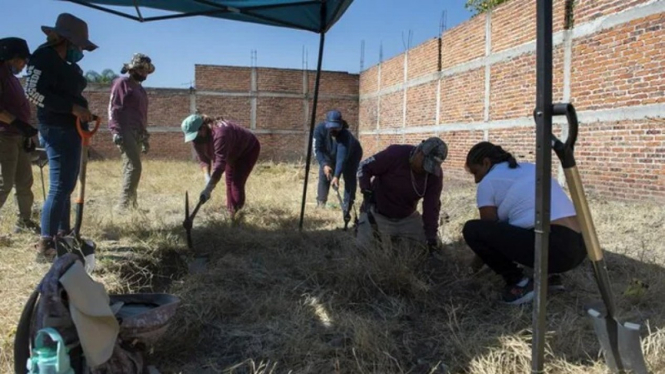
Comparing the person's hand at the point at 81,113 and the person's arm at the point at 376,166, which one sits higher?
the person's hand at the point at 81,113

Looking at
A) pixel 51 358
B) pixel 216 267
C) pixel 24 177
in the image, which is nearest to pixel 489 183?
pixel 216 267

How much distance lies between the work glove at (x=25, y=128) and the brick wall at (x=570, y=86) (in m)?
6.68

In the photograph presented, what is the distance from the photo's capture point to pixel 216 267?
346cm

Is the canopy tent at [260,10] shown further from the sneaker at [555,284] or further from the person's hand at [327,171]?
the sneaker at [555,284]

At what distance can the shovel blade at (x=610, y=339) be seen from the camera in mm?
1928

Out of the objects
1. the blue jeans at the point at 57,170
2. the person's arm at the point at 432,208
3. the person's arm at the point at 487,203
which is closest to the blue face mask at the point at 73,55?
the blue jeans at the point at 57,170

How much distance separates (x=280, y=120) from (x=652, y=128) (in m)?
12.8

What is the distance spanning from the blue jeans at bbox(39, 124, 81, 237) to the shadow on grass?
47 centimetres

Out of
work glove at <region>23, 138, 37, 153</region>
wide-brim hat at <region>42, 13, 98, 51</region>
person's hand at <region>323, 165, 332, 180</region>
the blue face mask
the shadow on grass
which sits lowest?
the shadow on grass

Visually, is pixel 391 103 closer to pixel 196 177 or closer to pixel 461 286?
pixel 196 177

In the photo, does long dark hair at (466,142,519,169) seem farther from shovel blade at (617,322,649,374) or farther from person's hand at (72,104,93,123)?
person's hand at (72,104,93,123)

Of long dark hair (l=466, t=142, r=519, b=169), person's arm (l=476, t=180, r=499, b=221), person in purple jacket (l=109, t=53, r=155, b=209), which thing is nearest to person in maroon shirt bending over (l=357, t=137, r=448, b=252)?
long dark hair (l=466, t=142, r=519, b=169)

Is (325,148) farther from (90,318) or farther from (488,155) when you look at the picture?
(90,318)

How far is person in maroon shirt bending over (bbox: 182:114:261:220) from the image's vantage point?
14.3ft
